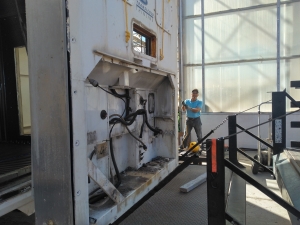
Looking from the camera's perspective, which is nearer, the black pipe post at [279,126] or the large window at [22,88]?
the black pipe post at [279,126]

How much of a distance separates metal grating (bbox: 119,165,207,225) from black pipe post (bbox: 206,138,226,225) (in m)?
0.83

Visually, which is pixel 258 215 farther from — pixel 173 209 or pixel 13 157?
pixel 13 157

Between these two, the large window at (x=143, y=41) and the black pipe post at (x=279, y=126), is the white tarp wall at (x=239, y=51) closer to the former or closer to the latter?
the black pipe post at (x=279, y=126)

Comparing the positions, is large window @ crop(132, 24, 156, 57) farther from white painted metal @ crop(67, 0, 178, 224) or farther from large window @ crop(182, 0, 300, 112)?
large window @ crop(182, 0, 300, 112)

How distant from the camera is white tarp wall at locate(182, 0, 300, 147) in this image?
6.72m

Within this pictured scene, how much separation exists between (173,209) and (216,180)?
1176mm

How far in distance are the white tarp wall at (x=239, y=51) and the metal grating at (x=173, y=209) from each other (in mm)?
4711

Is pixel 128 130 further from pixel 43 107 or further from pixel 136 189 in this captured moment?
pixel 43 107

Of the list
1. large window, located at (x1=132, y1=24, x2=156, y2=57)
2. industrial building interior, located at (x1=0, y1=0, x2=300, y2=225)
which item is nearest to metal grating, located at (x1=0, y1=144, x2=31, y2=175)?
large window, located at (x1=132, y1=24, x2=156, y2=57)

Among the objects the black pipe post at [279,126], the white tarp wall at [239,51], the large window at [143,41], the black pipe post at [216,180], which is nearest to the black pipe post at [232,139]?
the black pipe post at [279,126]

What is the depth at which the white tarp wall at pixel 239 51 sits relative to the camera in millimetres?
6719

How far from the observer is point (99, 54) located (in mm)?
1710

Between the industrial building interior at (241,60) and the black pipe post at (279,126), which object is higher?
the industrial building interior at (241,60)

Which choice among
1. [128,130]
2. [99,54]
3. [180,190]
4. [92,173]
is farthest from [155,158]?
[99,54]
